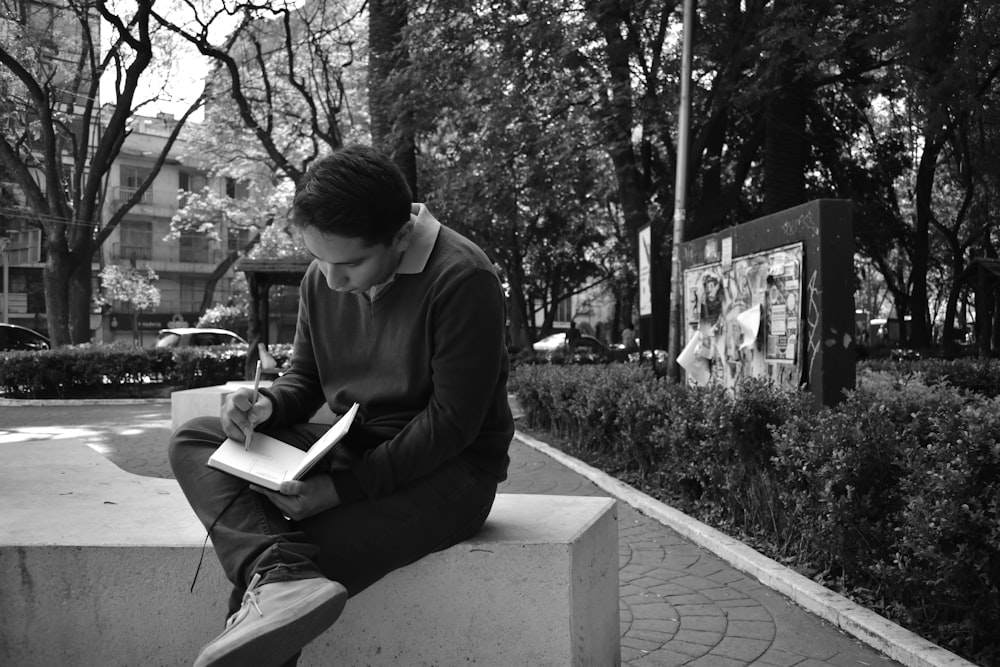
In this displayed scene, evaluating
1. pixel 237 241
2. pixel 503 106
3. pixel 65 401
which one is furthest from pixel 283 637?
pixel 237 241

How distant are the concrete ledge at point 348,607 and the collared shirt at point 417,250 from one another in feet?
2.68

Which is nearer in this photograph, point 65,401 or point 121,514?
point 121,514

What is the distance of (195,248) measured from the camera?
169 feet

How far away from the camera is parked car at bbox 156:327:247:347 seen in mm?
21969

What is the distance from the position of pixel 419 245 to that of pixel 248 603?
43.5 inches

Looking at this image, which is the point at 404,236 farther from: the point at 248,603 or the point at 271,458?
the point at 248,603

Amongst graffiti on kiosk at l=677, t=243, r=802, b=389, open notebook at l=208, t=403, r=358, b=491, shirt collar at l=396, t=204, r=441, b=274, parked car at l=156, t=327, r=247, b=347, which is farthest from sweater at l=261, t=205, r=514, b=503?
parked car at l=156, t=327, r=247, b=347

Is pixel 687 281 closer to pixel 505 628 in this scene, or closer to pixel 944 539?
pixel 944 539

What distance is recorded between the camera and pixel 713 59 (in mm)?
13508

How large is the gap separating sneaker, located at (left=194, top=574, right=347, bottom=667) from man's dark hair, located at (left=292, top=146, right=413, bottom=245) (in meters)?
0.94

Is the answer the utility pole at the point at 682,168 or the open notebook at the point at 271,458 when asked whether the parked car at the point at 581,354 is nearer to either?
the utility pole at the point at 682,168

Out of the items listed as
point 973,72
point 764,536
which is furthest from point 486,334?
point 973,72

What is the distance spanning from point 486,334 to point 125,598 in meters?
1.39

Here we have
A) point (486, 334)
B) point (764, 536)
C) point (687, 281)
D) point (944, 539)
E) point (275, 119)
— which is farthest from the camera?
point (275, 119)
